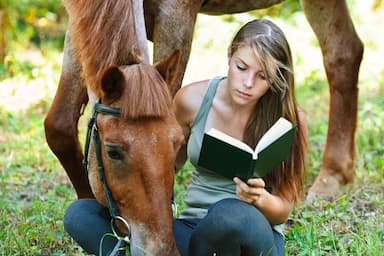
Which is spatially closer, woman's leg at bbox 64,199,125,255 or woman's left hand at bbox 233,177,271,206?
woman's left hand at bbox 233,177,271,206

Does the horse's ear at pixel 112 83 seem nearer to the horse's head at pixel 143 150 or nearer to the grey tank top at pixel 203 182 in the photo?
the horse's head at pixel 143 150

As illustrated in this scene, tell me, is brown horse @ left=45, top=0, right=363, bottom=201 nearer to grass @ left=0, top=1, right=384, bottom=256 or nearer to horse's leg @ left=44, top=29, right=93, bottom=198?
horse's leg @ left=44, top=29, right=93, bottom=198

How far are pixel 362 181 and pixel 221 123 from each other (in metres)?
1.83

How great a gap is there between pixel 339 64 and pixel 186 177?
1.28 metres

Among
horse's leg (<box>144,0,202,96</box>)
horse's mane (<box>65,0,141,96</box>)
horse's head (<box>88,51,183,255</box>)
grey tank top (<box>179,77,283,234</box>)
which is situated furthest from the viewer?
horse's leg (<box>144,0,202,96</box>)

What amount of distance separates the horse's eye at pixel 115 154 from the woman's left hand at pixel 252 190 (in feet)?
1.57

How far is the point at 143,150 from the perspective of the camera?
2.50 m

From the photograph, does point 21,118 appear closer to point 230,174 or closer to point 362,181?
point 362,181

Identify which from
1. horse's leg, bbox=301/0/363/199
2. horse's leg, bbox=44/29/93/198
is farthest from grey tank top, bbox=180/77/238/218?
horse's leg, bbox=301/0/363/199

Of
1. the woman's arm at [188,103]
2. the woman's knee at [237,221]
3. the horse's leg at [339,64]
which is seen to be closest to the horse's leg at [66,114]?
the woman's arm at [188,103]

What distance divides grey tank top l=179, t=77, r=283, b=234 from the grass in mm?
551

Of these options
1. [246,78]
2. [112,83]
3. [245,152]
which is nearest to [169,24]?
[246,78]

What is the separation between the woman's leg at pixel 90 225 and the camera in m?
2.86

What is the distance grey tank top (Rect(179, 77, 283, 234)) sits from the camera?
300 centimetres
